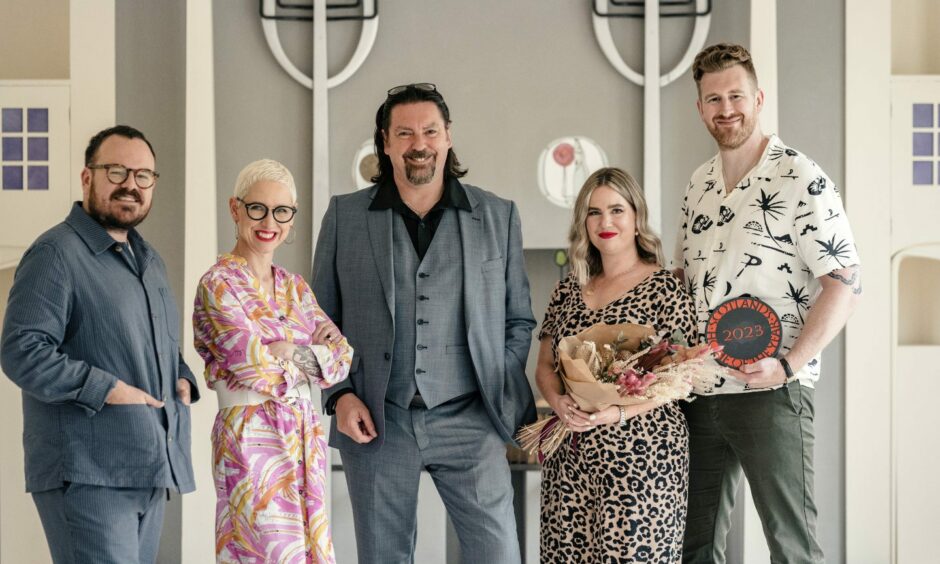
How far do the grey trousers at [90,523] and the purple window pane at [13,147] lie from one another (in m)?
2.62

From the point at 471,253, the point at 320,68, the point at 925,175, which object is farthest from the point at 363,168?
the point at 925,175

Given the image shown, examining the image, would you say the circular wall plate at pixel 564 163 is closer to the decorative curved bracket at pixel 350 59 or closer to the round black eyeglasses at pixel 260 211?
the decorative curved bracket at pixel 350 59

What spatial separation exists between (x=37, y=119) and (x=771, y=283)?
3.62m

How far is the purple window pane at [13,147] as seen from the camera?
4.75 meters

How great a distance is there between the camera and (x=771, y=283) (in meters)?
2.91

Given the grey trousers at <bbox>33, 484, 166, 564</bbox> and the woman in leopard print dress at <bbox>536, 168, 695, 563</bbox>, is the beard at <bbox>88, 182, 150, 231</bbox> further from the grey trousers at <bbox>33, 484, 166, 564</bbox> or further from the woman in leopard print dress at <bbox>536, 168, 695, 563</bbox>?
the woman in leopard print dress at <bbox>536, 168, 695, 563</bbox>

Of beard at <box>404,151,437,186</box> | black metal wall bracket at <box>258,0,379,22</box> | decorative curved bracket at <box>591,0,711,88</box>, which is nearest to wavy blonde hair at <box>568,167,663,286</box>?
beard at <box>404,151,437,186</box>

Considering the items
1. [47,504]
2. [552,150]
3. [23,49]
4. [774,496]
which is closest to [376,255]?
[47,504]

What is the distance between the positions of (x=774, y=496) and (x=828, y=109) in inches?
105

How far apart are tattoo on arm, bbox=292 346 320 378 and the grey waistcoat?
0.26 metres

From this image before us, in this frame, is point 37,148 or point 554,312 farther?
point 37,148

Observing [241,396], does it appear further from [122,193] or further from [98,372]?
[122,193]

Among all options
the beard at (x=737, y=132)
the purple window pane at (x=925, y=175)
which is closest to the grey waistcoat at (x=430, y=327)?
the beard at (x=737, y=132)

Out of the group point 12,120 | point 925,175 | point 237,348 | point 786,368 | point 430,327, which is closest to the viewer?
point 237,348
